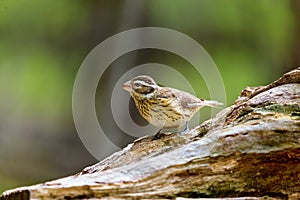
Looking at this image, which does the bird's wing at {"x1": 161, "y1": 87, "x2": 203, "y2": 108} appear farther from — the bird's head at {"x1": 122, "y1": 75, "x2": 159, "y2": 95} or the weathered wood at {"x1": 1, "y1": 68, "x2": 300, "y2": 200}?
the weathered wood at {"x1": 1, "y1": 68, "x2": 300, "y2": 200}

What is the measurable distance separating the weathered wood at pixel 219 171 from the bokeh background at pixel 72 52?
4.54 ft

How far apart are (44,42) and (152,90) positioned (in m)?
1.50

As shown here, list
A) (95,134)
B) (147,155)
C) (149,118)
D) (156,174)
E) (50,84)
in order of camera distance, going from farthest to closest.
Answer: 1. (50,84)
2. (95,134)
3. (149,118)
4. (147,155)
5. (156,174)

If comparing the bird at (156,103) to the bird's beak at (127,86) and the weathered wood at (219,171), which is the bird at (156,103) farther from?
the weathered wood at (219,171)

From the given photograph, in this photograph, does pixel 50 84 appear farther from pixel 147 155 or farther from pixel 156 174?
pixel 156 174

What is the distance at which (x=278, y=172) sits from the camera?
1.08 m

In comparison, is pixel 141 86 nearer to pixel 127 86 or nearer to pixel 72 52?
pixel 127 86

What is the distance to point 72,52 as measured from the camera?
283 cm

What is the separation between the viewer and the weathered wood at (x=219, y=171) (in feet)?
3.24

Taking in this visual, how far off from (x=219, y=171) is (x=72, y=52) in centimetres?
190

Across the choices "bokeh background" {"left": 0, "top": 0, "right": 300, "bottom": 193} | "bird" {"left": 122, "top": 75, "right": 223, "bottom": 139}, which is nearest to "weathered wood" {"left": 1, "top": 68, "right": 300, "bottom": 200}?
"bird" {"left": 122, "top": 75, "right": 223, "bottom": 139}

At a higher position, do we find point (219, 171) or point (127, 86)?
point (127, 86)

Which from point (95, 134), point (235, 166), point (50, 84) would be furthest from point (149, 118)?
point (50, 84)

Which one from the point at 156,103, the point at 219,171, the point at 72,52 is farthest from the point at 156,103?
the point at 72,52
